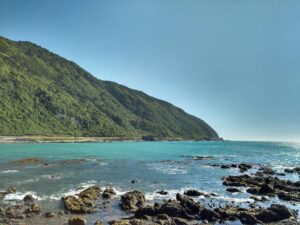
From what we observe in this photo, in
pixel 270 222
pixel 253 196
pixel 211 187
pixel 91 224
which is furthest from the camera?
pixel 211 187

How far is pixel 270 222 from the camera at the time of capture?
117 feet

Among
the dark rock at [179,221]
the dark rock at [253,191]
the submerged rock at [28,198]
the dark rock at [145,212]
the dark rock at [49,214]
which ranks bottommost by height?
the dark rock at [49,214]

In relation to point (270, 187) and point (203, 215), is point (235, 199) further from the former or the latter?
point (203, 215)

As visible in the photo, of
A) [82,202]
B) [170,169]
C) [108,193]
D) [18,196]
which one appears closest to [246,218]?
[82,202]

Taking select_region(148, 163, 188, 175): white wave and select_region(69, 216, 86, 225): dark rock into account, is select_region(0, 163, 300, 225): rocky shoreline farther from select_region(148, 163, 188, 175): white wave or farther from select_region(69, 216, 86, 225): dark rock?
select_region(148, 163, 188, 175): white wave

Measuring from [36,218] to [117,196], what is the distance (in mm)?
15121

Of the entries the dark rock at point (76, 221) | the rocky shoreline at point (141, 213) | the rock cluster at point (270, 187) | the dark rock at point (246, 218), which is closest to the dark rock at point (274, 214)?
the rocky shoreline at point (141, 213)

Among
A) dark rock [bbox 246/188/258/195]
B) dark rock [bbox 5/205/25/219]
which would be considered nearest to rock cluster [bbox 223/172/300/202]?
dark rock [bbox 246/188/258/195]

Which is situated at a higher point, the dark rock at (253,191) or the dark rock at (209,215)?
the dark rock at (253,191)

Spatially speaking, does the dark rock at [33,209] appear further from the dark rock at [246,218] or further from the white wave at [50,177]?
the white wave at [50,177]

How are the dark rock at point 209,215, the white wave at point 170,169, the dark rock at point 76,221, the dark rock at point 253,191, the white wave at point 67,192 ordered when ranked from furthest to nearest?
the white wave at point 170,169 < the dark rock at point 253,191 < the white wave at point 67,192 < the dark rock at point 209,215 < the dark rock at point 76,221

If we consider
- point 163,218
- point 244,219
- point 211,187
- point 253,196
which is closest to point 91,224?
point 163,218

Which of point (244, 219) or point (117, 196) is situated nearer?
point (244, 219)

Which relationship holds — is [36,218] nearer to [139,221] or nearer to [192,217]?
[139,221]
